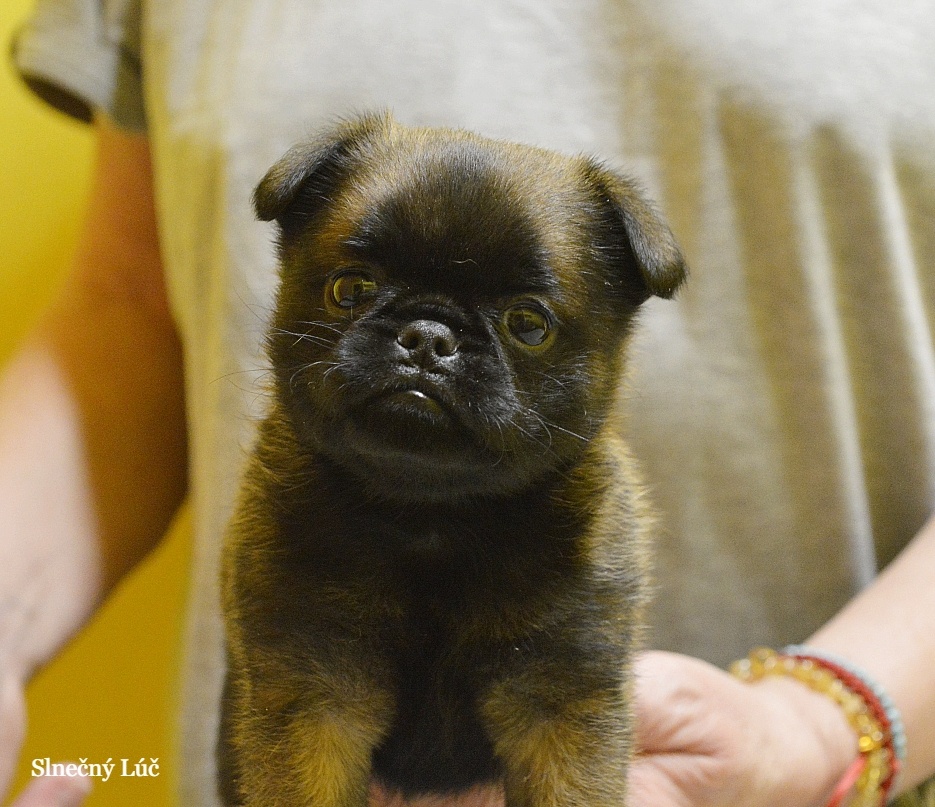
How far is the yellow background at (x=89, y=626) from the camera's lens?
3.48 ft

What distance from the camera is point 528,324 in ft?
2.62

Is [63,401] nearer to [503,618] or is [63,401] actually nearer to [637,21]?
[503,618]

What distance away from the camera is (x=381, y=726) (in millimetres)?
842

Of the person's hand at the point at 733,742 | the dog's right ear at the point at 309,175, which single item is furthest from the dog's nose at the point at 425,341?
the person's hand at the point at 733,742

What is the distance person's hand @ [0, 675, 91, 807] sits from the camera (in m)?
0.91

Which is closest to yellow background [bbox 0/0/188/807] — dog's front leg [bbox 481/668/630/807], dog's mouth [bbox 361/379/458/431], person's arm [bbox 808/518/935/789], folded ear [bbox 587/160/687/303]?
dog's front leg [bbox 481/668/630/807]

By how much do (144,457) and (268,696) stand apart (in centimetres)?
77

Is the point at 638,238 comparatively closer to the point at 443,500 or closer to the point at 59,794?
the point at 443,500

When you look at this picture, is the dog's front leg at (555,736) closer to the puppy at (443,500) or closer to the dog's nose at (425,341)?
the puppy at (443,500)

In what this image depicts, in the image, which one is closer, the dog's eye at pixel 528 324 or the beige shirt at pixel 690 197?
the dog's eye at pixel 528 324

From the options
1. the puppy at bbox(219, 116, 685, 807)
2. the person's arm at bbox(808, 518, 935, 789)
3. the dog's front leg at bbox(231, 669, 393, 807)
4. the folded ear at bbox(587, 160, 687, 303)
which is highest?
the folded ear at bbox(587, 160, 687, 303)

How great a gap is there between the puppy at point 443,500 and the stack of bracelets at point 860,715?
1.56 ft

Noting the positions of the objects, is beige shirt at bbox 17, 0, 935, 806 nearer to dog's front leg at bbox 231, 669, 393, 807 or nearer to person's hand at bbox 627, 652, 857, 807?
person's hand at bbox 627, 652, 857, 807

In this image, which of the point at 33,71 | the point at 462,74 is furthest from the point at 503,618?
the point at 33,71
